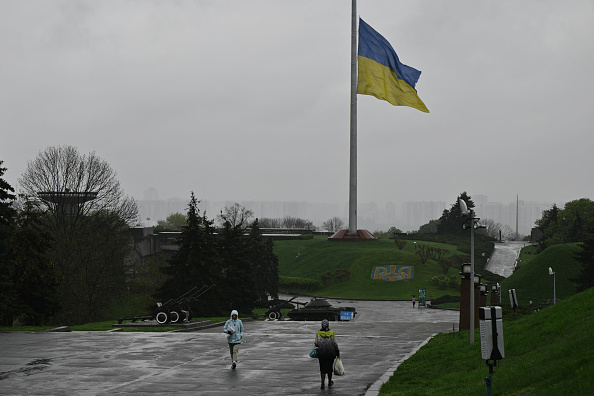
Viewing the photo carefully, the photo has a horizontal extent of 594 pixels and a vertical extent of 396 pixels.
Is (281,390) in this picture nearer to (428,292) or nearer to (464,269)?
(464,269)

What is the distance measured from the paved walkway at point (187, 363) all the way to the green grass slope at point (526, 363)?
1.01 m

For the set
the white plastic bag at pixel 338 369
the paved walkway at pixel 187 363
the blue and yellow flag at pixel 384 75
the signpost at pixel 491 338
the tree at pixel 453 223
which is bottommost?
the paved walkway at pixel 187 363

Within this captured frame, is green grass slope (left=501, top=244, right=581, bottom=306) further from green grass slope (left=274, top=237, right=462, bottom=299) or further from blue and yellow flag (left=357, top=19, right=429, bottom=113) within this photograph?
blue and yellow flag (left=357, top=19, right=429, bottom=113)

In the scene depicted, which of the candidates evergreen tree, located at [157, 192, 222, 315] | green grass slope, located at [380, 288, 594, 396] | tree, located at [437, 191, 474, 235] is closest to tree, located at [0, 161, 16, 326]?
evergreen tree, located at [157, 192, 222, 315]

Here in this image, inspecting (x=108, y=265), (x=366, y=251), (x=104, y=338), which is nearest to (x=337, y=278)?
(x=366, y=251)

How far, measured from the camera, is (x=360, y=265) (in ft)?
312

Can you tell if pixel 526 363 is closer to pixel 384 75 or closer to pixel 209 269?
pixel 209 269

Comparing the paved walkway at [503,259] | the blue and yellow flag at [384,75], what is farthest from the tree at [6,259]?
the paved walkway at [503,259]

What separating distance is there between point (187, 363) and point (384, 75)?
33.8 meters

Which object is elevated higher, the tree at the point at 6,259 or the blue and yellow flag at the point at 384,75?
the blue and yellow flag at the point at 384,75

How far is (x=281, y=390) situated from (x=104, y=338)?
1431cm

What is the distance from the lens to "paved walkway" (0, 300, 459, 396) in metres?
16.4

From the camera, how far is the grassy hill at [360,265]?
84375 mm

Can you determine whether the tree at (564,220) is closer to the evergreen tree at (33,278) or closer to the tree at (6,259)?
the evergreen tree at (33,278)
